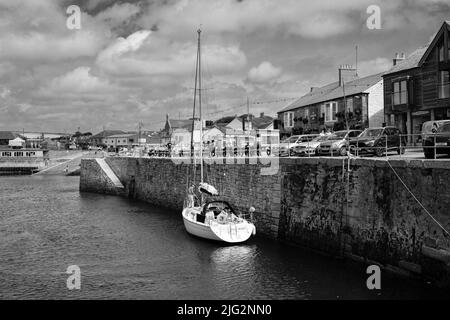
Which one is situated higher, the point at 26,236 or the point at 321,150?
the point at 321,150

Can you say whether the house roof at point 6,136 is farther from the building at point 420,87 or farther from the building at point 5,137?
the building at point 420,87

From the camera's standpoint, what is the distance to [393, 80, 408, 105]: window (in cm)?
3591

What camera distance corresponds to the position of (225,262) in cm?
2127

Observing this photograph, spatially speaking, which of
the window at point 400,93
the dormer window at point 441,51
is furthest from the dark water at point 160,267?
the window at point 400,93

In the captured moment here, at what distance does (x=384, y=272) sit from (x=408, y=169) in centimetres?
398

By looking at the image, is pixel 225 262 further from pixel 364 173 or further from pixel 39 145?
pixel 39 145

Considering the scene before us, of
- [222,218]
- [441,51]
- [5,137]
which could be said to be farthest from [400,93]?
[5,137]

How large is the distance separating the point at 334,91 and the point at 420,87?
15082 mm

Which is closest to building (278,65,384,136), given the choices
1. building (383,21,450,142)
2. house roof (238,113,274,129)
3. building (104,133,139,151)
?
building (383,21,450,142)

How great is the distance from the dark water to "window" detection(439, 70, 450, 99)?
1753 cm

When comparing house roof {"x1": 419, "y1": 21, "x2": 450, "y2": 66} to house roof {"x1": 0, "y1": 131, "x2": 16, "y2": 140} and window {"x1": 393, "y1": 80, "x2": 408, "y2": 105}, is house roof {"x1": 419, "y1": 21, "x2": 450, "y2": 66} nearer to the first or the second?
window {"x1": 393, "y1": 80, "x2": 408, "y2": 105}

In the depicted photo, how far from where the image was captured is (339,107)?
4500 centimetres

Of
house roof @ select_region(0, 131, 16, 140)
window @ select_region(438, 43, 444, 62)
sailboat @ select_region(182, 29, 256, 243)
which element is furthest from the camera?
house roof @ select_region(0, 131, 16, 140)
